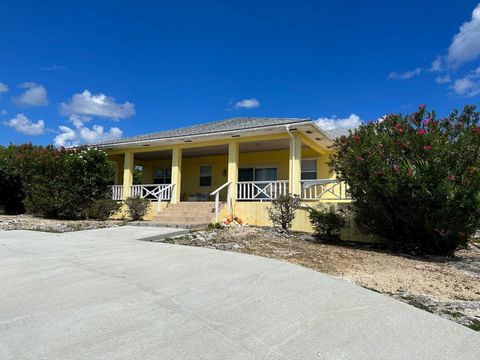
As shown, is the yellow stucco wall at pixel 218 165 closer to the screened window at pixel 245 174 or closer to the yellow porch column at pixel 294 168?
the screened window at pixel 245 174

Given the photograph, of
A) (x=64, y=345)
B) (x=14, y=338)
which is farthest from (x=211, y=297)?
(x=14, y=338)

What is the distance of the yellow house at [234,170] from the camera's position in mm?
13562

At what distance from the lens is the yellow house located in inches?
534

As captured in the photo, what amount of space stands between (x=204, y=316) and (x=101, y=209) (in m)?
12.5

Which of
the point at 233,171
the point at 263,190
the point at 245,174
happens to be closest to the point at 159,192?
the point at 233,171

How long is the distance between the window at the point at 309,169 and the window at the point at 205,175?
523 centimetres

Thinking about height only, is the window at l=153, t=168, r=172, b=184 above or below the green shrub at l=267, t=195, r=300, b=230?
above

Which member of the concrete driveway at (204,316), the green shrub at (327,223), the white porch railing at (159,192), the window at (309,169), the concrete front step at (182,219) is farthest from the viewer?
the window at (309,169)

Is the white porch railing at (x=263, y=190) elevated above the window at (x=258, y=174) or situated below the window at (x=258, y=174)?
below

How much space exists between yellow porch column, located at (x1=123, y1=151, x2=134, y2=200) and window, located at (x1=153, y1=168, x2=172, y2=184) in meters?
4.15

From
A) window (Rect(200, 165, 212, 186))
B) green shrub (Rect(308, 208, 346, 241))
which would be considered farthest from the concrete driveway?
window (Rect(200, 165, 212, 186))

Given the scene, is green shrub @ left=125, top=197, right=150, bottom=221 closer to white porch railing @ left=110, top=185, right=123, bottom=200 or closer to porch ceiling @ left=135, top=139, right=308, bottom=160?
white porch railing @ left=110, top=185, right=123, bottom=200

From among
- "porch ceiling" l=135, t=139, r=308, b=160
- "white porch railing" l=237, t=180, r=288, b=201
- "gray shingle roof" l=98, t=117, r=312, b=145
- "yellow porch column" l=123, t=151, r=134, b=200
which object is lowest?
"white porch railing" l=237, t=180, r=288, b=201

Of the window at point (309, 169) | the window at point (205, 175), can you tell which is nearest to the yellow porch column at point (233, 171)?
the window at point (309, 169)
